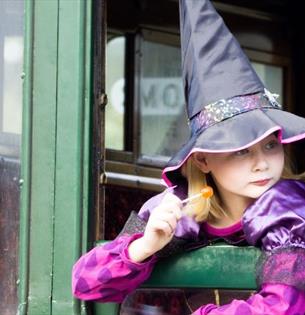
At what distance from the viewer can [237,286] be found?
2100mm

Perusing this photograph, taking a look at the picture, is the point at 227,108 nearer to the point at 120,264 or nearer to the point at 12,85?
the point at 120,264

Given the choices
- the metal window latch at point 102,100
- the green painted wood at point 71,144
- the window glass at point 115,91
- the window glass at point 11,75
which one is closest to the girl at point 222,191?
the green painted wood at point 71,144

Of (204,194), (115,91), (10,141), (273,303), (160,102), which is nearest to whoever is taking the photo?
(273,303)

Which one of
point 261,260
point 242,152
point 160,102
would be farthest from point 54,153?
point 160,102

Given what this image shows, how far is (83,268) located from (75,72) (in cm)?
46

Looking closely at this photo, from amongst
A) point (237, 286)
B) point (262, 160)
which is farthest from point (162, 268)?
point (262, 160)

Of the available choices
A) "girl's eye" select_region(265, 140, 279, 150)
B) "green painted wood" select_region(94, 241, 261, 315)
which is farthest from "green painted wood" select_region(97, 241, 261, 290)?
"girl's eye" select_region(265, 140, 279, 150)

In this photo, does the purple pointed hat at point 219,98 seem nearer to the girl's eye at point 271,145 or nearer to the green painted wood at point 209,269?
the girl's eye at point 271,145

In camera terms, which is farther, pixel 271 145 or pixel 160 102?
pixel 160 102

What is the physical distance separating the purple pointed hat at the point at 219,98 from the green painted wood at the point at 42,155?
0.29 metres

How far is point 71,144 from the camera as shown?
2238 millimetres

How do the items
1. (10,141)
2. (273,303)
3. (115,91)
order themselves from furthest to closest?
(115,91) → (10,141) → (273,303)

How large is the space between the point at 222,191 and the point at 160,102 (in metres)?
1.91

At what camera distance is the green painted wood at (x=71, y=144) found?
221 cm
